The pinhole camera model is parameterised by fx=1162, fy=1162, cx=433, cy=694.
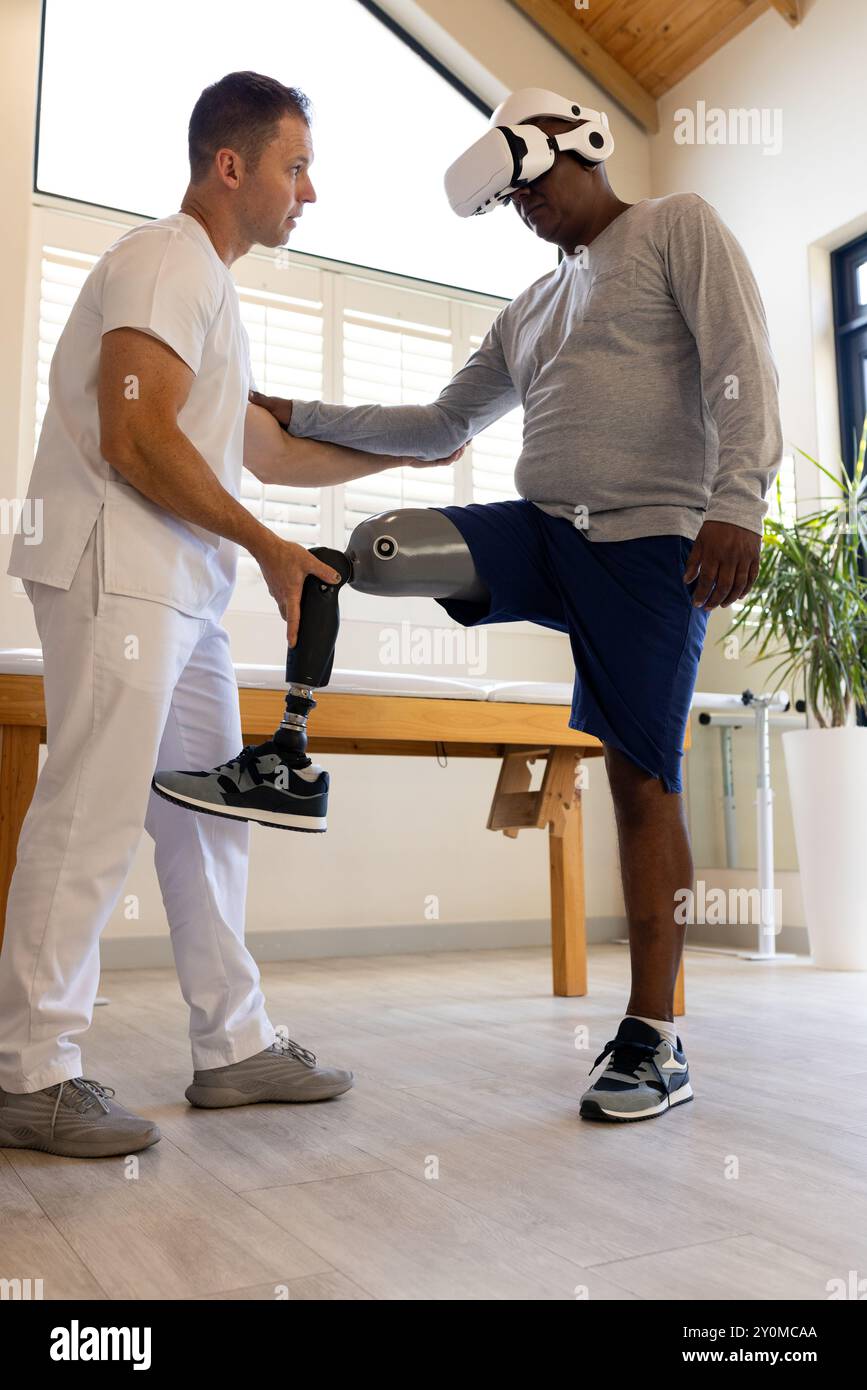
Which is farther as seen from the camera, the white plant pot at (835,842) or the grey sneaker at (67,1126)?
the white plant pot at (835,842)

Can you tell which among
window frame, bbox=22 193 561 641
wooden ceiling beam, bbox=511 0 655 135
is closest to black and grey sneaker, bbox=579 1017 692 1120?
window frame, bbox=22 193 561 641

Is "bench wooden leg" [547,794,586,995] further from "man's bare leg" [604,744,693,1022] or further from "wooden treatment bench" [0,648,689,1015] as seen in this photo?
"man's bare leg" [604,744,693,1022]

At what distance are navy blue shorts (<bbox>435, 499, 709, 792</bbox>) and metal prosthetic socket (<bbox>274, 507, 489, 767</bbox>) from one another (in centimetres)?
3

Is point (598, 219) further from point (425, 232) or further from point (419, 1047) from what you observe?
point (425, 232)

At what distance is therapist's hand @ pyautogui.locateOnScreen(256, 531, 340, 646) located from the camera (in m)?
1.53

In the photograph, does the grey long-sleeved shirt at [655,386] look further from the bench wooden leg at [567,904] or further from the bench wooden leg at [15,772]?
the bench wooden leg at [567,904]

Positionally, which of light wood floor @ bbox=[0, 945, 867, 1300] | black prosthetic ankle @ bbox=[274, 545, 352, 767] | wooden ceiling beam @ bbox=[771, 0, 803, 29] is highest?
wooden ceiling beam @ bbox=[771, 0, 803, 29]

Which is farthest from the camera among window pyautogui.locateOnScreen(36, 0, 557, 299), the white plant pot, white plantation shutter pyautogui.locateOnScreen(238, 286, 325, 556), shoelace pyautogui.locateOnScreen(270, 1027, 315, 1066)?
white plantation shutter pyautogui.locateOnScreen(238, 286, 325, 556)

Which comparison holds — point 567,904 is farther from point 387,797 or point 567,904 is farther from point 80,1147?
point 80,1147

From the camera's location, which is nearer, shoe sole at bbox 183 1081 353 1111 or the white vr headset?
shoe sole at bbox 183 1081 353 1111

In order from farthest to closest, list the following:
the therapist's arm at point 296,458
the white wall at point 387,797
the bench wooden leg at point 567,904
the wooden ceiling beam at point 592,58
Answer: the wooden ceiling beam at point 592,58 → the white wall at point 387,797 → the bench wooden leg at point 567,904 → the therapist's arm at point 296,458

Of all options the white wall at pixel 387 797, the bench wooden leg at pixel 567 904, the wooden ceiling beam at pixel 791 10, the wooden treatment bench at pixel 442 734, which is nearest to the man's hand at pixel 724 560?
the wooden treatment bench at pixel 442 734

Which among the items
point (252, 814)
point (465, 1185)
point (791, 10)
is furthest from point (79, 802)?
point (791, 10)

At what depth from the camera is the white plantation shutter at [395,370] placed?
426 centimetres
